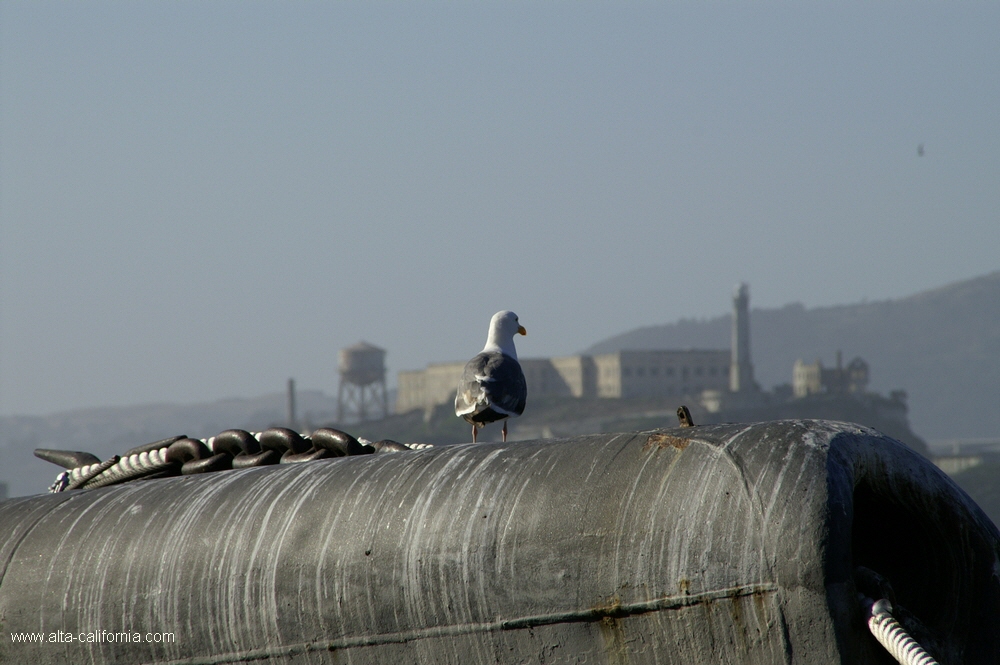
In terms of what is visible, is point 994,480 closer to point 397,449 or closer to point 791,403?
point 791,403

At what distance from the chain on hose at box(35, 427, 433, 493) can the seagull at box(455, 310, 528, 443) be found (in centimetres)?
267

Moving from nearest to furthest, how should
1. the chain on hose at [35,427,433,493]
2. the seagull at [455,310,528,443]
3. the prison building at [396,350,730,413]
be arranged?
1. the chain on hose at [35,427,433,493]
2. the seagull at [455,310,528,443]
3. the prison building at [396,350,730,413]

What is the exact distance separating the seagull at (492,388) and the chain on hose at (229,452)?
2675 millimetres

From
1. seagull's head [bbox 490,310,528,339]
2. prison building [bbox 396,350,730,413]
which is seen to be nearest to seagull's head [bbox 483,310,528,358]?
seagull's head [bbox 490,310,528,339]

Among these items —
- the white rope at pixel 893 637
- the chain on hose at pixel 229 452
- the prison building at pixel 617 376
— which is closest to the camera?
the white rope at pixel 893 637

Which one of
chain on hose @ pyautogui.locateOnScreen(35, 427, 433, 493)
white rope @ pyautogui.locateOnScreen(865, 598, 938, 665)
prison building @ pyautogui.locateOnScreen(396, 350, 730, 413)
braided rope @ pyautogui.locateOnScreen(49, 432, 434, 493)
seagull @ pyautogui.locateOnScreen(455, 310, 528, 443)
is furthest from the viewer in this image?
prison building @ pyautogui.locateOnScreen(396, 350, 730, 413)

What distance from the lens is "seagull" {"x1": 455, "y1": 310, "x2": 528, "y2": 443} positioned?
7.29 m

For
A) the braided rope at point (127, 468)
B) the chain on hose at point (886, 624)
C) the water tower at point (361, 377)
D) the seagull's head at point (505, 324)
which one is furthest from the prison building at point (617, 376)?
the chain on hose at point (886, 624)

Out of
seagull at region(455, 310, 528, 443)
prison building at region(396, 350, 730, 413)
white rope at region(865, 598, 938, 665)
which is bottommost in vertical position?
prison building at region(396, 350, 730, 413)

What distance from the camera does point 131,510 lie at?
13.1 feet

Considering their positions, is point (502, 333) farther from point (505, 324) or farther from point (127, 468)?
point (127, 468)

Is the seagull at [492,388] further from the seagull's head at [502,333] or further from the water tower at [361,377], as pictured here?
the water tower at [361,377]

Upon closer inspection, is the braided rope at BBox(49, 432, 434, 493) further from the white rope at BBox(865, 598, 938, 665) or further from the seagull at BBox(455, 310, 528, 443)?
the seagull at BBox(455, 310, 528, 443)

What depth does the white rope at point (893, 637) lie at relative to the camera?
8.50 ft
